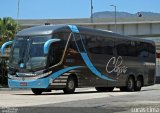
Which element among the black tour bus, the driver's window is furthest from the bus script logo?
the driver's window

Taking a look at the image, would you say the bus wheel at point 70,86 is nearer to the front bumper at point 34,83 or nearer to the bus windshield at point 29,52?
the front bumper at point 34,83

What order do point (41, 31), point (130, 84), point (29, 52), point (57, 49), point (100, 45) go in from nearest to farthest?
point (29, 52) → point (57, 49) → point (41, 31) → point (100, 45) → point (130, 84)

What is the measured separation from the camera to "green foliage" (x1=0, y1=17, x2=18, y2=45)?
46975mm

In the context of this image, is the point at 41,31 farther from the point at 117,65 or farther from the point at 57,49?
the point at 117,65

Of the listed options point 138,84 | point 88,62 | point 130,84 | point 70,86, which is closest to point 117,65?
point 130,84

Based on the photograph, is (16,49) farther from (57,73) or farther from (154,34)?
(154,34)

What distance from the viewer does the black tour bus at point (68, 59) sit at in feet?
78.6

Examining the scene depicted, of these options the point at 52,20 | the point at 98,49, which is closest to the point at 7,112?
the point at 98,49

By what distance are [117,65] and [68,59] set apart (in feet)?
19.4

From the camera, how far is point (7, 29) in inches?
1898

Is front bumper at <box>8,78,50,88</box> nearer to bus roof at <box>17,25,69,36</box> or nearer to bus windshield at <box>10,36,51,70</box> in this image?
bus windshield at <box>10,36,51,70</box>

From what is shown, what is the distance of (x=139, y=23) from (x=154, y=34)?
7.97ft

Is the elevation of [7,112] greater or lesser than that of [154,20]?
lesser

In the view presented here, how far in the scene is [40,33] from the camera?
969 inches
